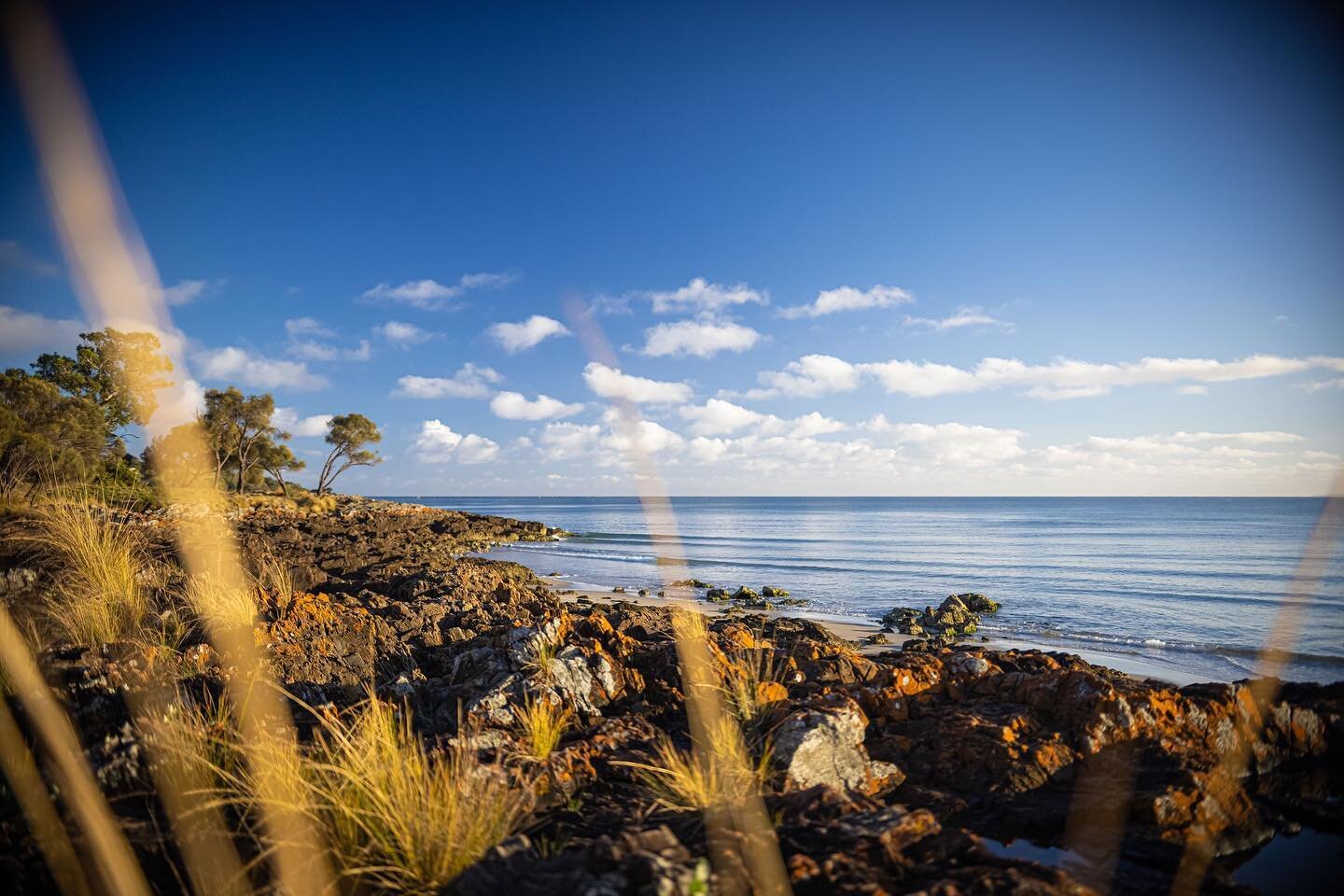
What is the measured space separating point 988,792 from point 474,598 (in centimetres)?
739

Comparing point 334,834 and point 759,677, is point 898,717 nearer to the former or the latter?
point 759,677

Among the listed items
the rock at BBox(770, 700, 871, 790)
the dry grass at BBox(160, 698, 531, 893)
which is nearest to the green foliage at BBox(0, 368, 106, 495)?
the dry grass at BBox(160, 698, 531, 893)

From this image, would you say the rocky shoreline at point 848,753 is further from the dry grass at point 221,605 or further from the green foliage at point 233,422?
the green foliage at point 233,422

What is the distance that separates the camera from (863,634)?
13.5 meters

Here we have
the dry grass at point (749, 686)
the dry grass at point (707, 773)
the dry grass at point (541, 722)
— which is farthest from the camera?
the dry grass at point (749, 686)

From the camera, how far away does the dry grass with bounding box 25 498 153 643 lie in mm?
6426

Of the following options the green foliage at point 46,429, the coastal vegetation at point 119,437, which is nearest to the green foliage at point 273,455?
the coastal vegetation at point 119,437

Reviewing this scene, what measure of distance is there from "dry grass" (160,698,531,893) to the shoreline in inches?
337

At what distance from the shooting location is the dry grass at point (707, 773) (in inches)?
131

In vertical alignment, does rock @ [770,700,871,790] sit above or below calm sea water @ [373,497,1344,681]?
above

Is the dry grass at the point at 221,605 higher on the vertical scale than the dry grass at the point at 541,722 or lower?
higher

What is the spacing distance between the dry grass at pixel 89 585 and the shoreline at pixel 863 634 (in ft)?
34.3

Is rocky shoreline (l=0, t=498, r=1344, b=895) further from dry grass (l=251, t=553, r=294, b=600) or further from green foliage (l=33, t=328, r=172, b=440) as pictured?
green foliage (l=33, t=328, r=172, b=440)

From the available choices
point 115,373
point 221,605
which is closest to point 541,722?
point 221,605
